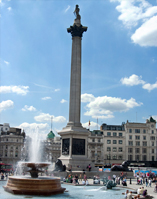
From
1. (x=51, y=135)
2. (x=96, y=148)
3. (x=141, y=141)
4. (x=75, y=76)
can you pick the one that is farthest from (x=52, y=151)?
(x=75, y=76)

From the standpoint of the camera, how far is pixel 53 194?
23.8 m

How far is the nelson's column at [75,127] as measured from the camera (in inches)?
1832

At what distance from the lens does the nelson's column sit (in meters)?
46.5

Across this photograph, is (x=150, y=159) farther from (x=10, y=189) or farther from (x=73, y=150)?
(x=10, y=189)

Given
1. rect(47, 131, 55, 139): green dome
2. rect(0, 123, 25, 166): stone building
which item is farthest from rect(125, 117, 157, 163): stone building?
rect(47, 131, 55, 139): green dome

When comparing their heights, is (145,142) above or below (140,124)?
below

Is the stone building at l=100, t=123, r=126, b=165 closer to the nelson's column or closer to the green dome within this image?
the green dome

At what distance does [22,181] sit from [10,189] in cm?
124

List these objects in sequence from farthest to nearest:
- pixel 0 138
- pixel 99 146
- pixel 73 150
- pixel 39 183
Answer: pixel 0 138 < pixel 99 146 < pixel 73 150 < pixel 39 183

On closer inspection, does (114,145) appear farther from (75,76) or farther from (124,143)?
(75,76)

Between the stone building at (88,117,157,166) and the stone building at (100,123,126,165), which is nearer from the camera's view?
the stone building at (88,117,157,166)

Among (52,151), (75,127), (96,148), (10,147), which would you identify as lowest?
(52,151)

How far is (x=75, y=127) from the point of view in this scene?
4856cm

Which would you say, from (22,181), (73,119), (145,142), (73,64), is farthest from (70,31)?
(145,142)
